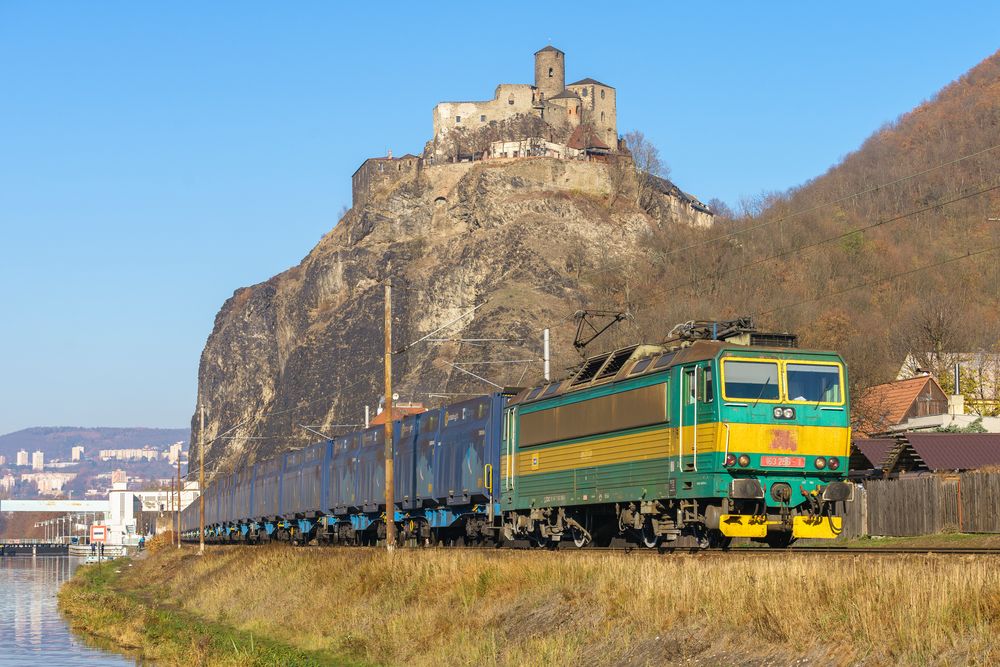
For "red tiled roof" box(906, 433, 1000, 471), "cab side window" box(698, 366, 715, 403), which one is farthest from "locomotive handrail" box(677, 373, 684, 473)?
"red tiled roof" box(906, 433, 1000, 471)

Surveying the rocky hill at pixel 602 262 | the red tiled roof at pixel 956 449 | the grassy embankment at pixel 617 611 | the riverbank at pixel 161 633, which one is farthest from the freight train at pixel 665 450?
the rocky hill at pixel 602 262

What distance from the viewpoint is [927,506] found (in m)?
41.0

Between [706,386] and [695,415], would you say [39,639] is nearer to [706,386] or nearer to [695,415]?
[695,415]

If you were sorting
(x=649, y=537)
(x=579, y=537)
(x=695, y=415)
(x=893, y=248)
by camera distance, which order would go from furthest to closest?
(x=893, y=248) → (x=579, y=537) → (x=649, y=537) → (x=695, y=415)

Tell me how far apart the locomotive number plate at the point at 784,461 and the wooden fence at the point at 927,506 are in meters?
14.7

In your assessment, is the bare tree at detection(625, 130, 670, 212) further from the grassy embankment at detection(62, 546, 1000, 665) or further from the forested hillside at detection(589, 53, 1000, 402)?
the grassy embankment at detection(62, 546, 1000, 665)

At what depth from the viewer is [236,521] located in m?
86.7

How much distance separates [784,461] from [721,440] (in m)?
1.59

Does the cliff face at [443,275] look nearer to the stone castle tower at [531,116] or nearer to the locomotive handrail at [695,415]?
the stone castle tower at [531,116]

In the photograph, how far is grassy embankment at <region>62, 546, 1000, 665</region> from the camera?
14.4 m

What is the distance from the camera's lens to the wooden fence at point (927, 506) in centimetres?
3900

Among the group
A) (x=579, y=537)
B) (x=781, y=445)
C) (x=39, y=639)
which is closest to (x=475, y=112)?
(x=39, y=639)

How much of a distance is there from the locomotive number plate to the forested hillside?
66.2 metres

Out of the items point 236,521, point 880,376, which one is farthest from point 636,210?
point 236,521
